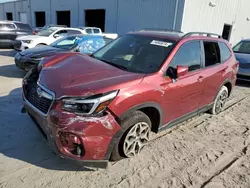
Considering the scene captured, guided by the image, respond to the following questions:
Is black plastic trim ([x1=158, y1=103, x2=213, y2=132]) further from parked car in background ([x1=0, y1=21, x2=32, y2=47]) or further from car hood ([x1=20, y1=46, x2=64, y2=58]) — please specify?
parked car in background ([x1=0, y1=21, x2=32, y2=47])

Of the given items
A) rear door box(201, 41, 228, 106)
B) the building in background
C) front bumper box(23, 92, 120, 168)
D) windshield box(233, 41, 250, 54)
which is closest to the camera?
front bumper box(23, 92, 120, 168)

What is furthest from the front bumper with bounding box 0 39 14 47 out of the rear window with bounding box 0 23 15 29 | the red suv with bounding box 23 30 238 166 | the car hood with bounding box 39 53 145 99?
the car hood with bounding box 39 53 145 99

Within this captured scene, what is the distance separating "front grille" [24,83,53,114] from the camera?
260 centimetres

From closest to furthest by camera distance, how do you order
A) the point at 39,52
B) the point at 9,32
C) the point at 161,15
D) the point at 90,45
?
the point at 39,52 < the point at 90,45 < the point at 161,15 < the point at 9,32

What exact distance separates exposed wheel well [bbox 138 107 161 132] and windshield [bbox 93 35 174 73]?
1.77 ft

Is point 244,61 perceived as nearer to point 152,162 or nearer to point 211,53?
point 211,53

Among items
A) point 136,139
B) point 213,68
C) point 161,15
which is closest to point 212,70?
point 213,68

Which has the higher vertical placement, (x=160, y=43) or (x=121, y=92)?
(x=160, y=43)

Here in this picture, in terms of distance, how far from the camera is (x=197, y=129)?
4.25 metres

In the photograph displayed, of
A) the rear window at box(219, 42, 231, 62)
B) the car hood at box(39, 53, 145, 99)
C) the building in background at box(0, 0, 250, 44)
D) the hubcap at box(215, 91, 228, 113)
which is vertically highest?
the building in background at box(0, 0, 250, 44)

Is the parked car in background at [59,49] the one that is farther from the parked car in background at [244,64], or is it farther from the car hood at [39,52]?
the parked car in background at [244,64]

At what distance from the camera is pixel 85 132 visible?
2.39 metres

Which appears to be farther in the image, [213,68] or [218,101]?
[218,101]

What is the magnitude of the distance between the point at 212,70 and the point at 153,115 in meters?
1.67
